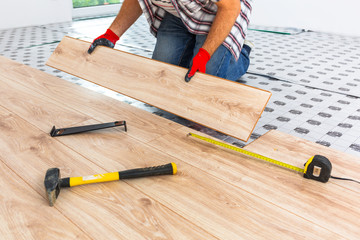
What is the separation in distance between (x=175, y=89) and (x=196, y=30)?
78 centimetres

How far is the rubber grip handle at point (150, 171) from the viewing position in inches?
38.1

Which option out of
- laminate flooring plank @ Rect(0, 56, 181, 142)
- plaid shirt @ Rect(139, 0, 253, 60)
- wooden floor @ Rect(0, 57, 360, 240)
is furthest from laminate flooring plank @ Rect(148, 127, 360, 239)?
plaid shirt @ Rect(139, 0, 253, 60)

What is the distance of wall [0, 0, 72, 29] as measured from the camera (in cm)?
500

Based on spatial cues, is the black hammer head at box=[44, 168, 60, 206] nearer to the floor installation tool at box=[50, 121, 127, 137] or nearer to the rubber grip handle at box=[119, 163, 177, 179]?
the rubber grip handle at box=[119, 163, 177, 179]

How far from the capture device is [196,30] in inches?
81.8

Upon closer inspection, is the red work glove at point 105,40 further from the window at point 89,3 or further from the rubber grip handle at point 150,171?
the window at point 89,3

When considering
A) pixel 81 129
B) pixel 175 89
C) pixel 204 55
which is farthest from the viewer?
pixel 204 55

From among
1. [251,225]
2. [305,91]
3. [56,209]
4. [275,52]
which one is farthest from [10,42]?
[251,225]

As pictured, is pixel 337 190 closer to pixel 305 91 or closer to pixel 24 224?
pixel 24 224

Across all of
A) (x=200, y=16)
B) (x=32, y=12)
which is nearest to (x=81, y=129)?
(x=200, y=16)

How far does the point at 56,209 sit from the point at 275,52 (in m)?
3.54

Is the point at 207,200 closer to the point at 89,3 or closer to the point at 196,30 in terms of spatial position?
the point at 196,30

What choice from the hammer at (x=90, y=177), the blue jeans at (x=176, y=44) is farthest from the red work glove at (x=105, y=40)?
the hammer at (x=90, y=177)

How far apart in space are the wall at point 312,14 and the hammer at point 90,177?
520cm
